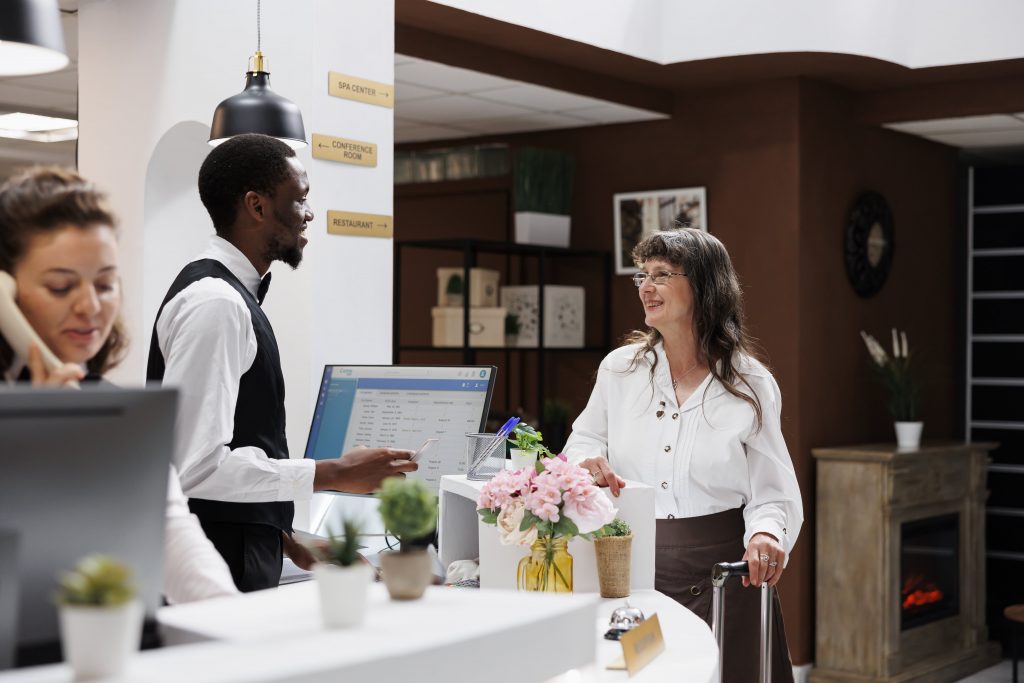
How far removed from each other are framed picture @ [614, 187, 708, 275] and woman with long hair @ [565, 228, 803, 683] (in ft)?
10.1

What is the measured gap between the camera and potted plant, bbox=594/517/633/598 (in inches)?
99.7

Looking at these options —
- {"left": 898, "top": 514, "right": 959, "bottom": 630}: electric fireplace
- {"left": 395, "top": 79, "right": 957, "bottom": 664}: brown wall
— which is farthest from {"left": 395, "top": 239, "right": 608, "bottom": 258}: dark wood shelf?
{"left": 898, "top": 514, "right": 959, "bottom": 630}: electric fireplace

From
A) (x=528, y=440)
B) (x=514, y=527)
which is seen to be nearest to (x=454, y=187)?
(x=528, y=440)

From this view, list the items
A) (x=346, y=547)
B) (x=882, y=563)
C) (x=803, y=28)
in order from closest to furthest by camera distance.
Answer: (x=346, y=547) < (x=803, y=28) < (x=882, y=563)

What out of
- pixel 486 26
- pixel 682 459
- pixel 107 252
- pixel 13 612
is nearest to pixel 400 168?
pixel 486 26

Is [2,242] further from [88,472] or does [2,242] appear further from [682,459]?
[682,459]

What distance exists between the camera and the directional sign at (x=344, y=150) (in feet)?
14.0

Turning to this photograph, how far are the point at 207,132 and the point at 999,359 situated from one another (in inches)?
198

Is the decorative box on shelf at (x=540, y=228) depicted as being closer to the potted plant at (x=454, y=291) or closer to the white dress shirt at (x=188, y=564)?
the potted plant at (x=454, y=291)

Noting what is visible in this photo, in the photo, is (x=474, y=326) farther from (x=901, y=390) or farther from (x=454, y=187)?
(x=901, y=390)

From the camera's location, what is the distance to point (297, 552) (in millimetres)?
2775

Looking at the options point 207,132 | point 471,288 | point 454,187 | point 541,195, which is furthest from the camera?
point 454,187

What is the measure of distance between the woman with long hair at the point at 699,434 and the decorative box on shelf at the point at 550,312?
3.13 m

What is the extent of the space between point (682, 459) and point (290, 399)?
158 centimetres
